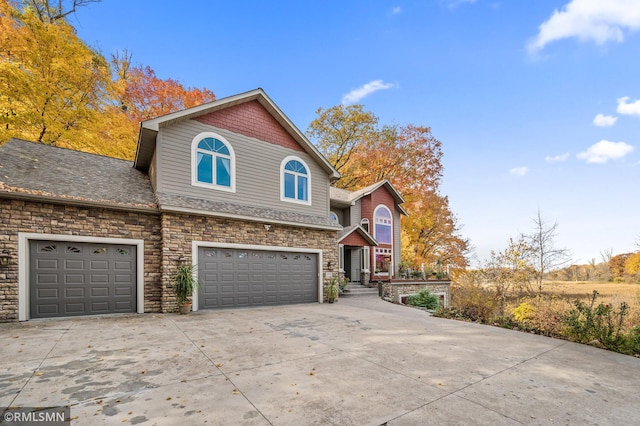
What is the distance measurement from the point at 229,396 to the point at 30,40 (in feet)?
53.0

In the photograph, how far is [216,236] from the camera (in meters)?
9.70

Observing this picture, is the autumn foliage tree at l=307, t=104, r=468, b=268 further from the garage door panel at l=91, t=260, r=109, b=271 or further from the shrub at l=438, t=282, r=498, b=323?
the garage door panel at l=91, t=260, r=109, b=271

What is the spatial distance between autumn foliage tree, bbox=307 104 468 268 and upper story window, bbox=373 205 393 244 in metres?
3.63

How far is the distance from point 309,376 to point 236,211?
7008 millimetres

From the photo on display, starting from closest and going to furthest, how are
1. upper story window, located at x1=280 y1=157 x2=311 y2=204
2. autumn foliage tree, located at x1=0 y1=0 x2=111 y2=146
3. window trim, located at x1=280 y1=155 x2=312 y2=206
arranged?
autumn foliage tree, located at x1=0 y1=0 x2=111 y2=146 < window trim, located at x1=280 y1=155 x2=312 y2=206 < upper story window, located at x1=280 y1=157 x2=311 y2=204

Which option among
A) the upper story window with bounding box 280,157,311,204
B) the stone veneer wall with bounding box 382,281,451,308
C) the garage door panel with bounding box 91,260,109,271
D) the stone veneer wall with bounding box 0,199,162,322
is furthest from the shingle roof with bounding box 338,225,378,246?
the garage door panel with bounding box 91,260,109,271

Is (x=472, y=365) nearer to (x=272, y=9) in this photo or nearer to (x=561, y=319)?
(x=561, y=319)

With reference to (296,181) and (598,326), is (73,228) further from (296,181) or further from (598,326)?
(598,326)


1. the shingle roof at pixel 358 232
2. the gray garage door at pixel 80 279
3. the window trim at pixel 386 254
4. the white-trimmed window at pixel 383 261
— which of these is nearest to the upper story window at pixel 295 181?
the shingle roof at pixel 358 232

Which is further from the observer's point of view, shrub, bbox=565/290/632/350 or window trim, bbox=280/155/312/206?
window trim, bbox=280/155/312/206

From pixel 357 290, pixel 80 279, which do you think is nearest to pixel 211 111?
pixel 80 279

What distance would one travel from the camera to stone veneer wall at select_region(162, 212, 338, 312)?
8.79 metres

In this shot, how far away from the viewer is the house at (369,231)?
16922 millimetres

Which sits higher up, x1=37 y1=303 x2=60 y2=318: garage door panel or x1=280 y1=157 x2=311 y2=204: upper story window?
x1=280 y1=157 x2=311 y2=204: upper story window
